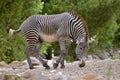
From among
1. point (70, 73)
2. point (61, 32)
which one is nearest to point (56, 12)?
point (61, 32)

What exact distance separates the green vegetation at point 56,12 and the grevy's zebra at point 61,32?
8.39m

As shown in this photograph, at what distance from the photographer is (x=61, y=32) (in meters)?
13.4

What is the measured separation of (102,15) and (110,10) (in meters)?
0.95

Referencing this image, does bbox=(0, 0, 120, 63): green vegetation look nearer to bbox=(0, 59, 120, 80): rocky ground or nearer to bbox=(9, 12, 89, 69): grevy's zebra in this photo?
bbox=(0, 59, 120, 80): rocky ground

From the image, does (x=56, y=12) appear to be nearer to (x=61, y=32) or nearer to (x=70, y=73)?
(x=61, y=32)

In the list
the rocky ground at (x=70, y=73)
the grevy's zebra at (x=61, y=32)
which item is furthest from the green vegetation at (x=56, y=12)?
the grevy's zebra at (x=61, y=32)

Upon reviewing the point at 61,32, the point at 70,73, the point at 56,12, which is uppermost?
the point at 56,12

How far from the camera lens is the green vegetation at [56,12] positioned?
2311 centimetres

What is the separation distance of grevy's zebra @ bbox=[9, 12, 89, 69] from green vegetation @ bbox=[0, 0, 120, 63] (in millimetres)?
8395

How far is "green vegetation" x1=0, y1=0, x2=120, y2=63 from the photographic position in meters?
23.1

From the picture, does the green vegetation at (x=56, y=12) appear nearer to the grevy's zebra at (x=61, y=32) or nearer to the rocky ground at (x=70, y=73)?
the rocky ground at (x=70, y=73)

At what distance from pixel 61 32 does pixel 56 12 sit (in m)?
20.5

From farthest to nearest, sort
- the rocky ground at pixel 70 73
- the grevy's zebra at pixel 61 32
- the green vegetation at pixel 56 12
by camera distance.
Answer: the green vegetation at pixel 56 12 < the grevy's zebra at pixel 61 32 < the rocky ground at pixel 70 73

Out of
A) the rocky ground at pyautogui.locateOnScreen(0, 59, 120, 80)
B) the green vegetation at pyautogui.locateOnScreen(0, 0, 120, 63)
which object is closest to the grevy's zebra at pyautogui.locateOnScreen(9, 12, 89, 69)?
the rocky ground at pyautogui.locateOnScreen(0, 59, 120, 80)
